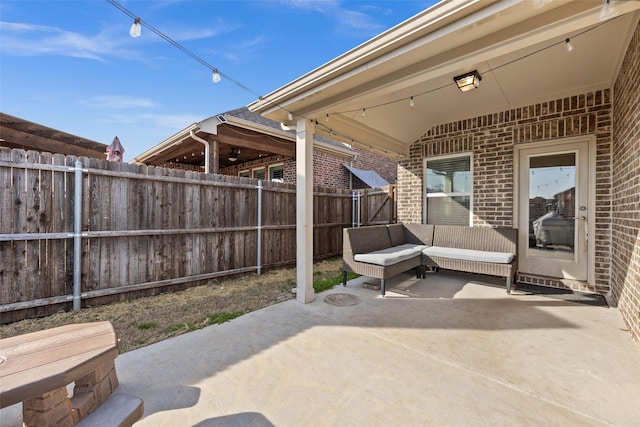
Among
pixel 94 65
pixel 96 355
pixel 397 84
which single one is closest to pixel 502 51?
pixel 397 84

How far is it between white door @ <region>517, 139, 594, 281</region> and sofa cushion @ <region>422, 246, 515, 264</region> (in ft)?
2.18

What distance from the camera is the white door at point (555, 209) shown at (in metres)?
4.02

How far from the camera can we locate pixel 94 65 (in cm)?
470

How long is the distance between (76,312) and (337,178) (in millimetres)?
7564

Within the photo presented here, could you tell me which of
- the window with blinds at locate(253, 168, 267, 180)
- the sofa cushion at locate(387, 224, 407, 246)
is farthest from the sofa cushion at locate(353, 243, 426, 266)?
the window with blinds at locate(253, 168, 267, 180)

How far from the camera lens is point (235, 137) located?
22.7ft

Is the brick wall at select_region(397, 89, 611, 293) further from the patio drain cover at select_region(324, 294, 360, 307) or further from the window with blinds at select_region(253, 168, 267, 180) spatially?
the window with blinds at select_region(253, 168, 267, 180)

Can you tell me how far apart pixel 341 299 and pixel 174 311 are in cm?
222

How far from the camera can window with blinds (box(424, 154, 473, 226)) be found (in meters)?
5.21

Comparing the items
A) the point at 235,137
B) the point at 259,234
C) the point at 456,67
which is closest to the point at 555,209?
the point at 456,67

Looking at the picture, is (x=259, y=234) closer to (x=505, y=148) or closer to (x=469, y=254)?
(x=469, y=254)

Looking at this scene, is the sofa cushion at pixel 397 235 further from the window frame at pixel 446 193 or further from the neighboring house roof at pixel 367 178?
the neighboring house roof at pixel 367 178

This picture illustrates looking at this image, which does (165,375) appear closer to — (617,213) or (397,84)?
(397,84)

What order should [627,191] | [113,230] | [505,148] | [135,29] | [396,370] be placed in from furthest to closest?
[505,148] → [113,230] → [627,191] → [135,29] → [396,370]
